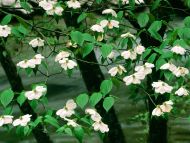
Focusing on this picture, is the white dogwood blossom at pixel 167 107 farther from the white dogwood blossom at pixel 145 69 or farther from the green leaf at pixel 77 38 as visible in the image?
the green leaf at pixel 77 38

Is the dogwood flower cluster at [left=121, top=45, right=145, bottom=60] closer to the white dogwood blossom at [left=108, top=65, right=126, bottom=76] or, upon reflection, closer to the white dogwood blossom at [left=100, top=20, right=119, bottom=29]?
the white dogwood blossom at [left=108, top=65, right=126, bottom=76]

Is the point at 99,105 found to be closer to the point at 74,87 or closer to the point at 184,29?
the point at 184,29

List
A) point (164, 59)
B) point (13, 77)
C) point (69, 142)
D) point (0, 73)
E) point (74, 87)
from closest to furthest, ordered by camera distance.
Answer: point (164, 59) < point (13, 77) < point (69, 142) < point (74, 87) < point (0, 73)

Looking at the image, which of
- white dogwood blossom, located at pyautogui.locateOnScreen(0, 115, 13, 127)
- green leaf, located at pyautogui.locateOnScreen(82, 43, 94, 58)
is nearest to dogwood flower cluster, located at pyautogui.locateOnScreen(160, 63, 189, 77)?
green leaf, located at pyautogui.locateOnScreen(82, 43, 94, 58)

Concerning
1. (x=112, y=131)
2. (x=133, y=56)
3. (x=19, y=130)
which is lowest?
(x=112, y=131)

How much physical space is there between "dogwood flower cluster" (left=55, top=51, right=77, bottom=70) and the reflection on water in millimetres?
4415

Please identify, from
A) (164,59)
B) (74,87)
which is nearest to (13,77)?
(164,59)

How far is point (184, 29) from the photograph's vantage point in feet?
11.3

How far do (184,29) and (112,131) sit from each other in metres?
3.59

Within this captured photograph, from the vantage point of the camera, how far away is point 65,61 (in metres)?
3.44

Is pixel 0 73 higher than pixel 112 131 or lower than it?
lower

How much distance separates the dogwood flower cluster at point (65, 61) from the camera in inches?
135

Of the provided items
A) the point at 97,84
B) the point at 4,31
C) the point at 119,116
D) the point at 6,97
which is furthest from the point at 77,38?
the point at 119,116

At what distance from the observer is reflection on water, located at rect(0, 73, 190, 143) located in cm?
962
